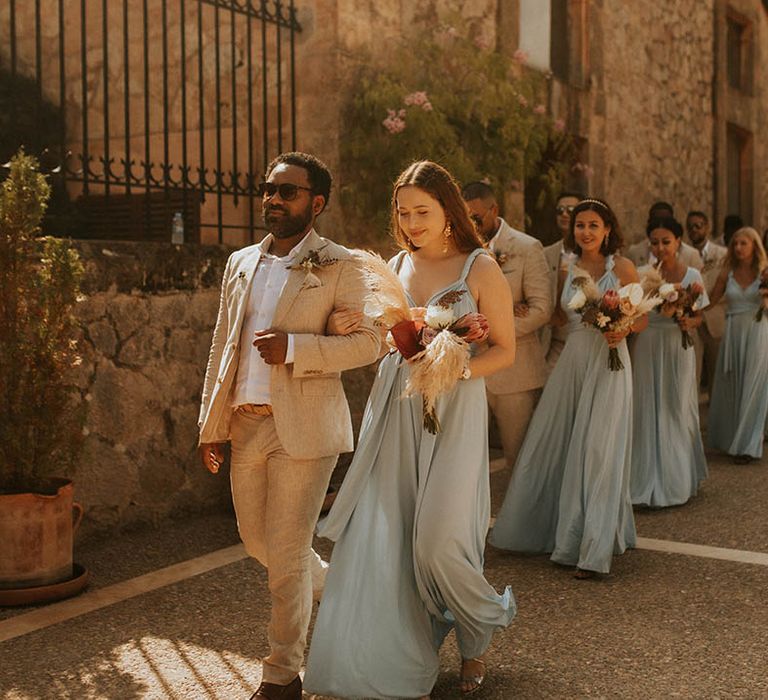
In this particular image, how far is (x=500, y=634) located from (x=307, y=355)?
5.40 feet

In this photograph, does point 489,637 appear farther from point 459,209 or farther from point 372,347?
point 459,209

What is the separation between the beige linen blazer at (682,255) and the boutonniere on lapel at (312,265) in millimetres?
6241

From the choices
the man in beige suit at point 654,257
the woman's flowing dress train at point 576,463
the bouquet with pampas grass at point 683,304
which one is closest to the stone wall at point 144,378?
the woman's flowing dress train at point 576,463

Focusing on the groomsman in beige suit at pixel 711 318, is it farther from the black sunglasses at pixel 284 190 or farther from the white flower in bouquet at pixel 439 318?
the black sunglasses at pixel 284 190

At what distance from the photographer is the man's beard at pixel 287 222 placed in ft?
12.7

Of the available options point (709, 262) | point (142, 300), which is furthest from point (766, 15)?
point (142, 300)

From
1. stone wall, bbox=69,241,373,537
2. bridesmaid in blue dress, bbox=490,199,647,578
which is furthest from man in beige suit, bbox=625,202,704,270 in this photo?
stone wall, bbox=69,241,373,537

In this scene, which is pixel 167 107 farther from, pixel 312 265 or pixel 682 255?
pixel 682 255

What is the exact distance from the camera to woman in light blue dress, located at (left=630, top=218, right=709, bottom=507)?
7.51 meters

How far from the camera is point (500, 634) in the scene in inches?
184

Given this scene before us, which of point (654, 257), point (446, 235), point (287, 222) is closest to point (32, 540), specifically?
point (287, 222)

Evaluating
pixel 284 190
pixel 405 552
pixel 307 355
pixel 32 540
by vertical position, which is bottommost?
pixel 32 540

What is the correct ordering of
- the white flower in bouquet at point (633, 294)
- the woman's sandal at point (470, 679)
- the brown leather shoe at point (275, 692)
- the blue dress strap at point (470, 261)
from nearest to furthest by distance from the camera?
the brown leather shoe at point (275, 692)
the woman's sandal at point (470, 679)
the blue dress strap at point (470, 261)
the white flower in bouquet at point (633, 294)

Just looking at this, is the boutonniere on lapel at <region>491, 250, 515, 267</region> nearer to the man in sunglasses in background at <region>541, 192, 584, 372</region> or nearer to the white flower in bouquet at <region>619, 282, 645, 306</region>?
the man in sunglasses in background at <region>541, 192, 584, 372</region>
